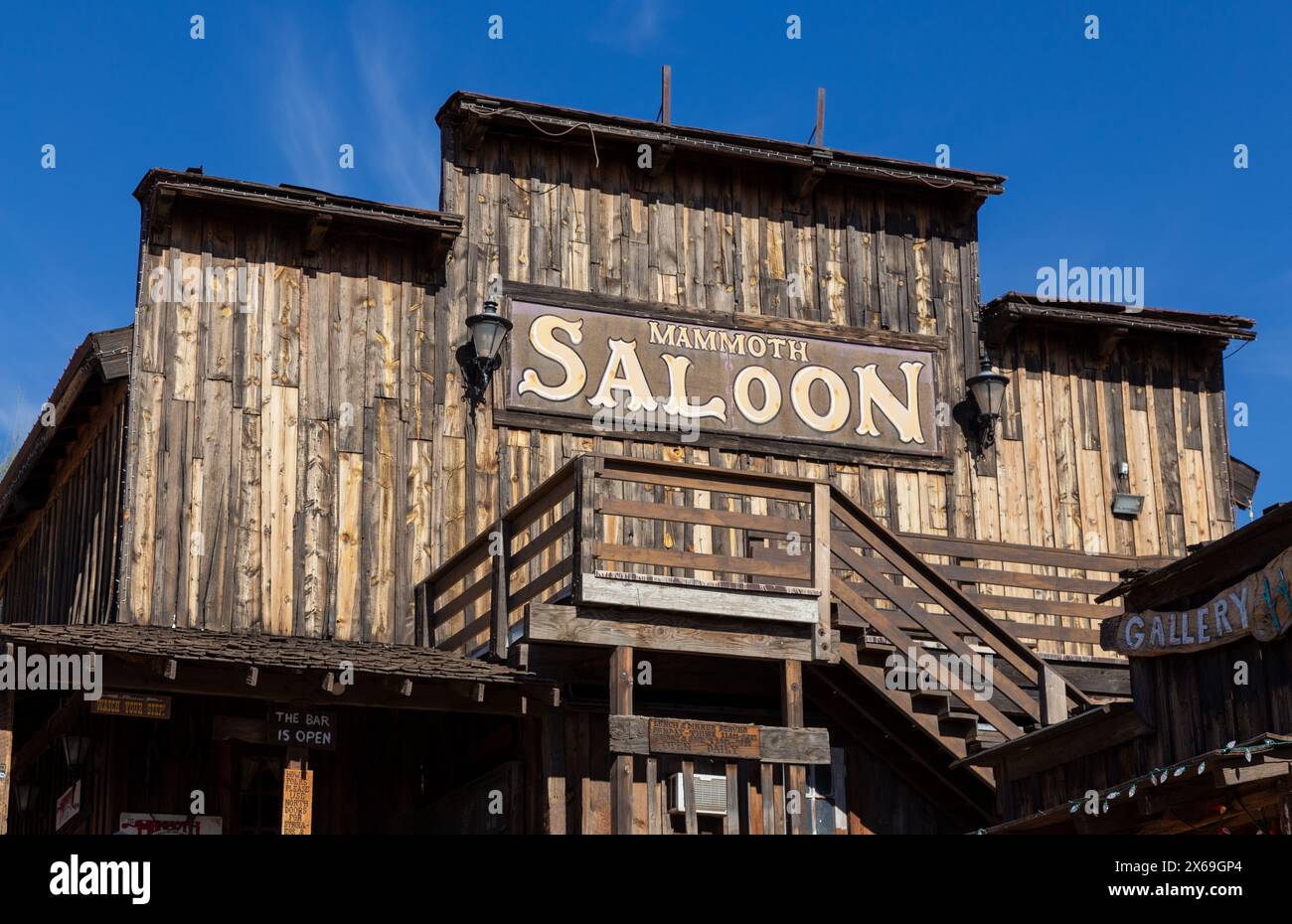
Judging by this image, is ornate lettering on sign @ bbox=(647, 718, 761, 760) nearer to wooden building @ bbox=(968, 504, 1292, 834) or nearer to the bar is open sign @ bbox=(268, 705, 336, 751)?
wooden building @ bbox=(968, 504, 1292, 834)

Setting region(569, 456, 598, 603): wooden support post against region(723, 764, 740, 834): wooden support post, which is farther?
region(723, 764, 740, 834): wooden support post

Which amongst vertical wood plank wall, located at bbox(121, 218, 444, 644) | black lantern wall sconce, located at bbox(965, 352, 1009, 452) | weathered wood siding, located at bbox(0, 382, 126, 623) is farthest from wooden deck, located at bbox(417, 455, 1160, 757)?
weathered wood siding, located at bbox(0, 382, 126, 623)

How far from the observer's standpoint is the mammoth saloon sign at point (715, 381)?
18.4 meters

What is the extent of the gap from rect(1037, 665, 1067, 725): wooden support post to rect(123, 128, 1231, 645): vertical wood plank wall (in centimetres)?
406

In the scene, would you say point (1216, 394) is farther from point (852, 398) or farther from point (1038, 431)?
point (852, 398)

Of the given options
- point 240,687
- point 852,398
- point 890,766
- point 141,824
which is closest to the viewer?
point 240,687

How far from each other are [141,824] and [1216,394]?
→ 12.1 meters

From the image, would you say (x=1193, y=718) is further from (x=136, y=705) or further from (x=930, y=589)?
(x=136, y=705)

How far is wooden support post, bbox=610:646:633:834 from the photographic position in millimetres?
13984

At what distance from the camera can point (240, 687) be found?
14.6m

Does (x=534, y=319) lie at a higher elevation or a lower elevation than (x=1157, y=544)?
higher

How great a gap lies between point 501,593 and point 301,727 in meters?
1.92
